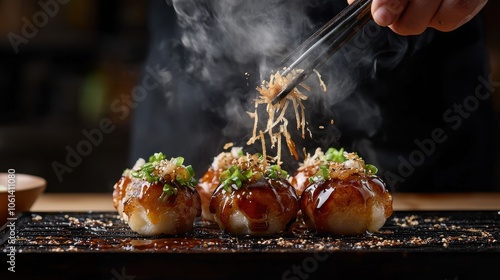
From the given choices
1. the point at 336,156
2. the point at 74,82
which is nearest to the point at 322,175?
the point at 336,156

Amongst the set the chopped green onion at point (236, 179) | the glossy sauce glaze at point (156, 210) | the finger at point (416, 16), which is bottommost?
the glossy sauce glaze at point (156, 210)

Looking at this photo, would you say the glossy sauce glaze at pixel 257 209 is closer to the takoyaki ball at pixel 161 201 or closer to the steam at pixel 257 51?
the takoyaki ball at pixel 161 201

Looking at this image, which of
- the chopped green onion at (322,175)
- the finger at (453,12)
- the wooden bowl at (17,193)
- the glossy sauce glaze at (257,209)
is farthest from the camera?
the wooden bowl at (17,193)

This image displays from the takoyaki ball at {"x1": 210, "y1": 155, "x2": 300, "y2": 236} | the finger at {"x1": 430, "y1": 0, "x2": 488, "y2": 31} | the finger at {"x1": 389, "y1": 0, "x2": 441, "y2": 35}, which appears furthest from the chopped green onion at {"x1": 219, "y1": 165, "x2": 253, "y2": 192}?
the finger at {"x1": 430, "y1": 0, "x2": 488, "y2": 31}

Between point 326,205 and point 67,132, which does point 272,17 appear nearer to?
point 326,205

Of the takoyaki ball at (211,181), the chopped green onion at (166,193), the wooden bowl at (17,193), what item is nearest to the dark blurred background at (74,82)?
the wooden bowl at (17,193)

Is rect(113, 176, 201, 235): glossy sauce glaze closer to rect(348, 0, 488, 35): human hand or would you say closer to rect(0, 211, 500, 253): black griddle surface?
rect(0, 211, 500, 253): black griddle surface

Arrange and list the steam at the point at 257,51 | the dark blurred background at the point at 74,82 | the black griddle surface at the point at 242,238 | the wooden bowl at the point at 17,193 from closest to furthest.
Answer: the black griddle surface at the point at 242,238 < the wooden bowl at the point at 17,193 < the steam at the point at 257,51 < the dark blurred background at the point at 74,82

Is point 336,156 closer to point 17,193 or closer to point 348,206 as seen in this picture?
point 348,206
